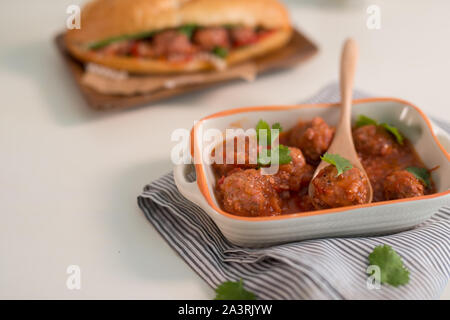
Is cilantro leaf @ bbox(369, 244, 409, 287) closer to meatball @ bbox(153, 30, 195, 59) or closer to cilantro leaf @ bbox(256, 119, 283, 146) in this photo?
cilantro leaf @ bbox(256, 119, 283, 146)

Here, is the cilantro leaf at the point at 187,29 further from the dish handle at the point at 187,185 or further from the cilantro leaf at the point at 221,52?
the dish handle at the point at 187,185

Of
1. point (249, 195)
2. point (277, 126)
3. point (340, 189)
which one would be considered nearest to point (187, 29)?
point (277, 126)

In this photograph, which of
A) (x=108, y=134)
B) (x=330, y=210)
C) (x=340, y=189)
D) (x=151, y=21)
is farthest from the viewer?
(x=151, y=21)

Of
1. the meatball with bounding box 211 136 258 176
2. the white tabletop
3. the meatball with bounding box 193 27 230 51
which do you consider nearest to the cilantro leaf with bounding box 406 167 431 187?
the meatball with bounding box 211 136 258 176

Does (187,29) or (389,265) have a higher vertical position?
(187,29)

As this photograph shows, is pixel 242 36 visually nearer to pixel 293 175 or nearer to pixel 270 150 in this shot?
pixel 270 150
